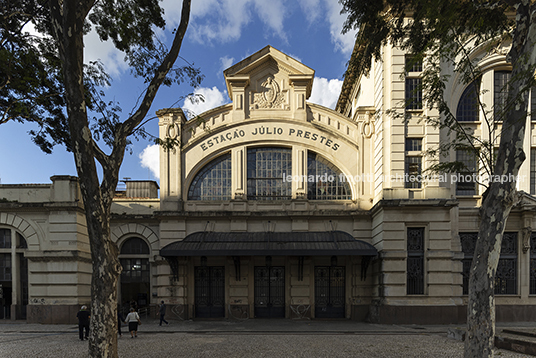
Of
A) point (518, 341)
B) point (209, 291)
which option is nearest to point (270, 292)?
point (209, 291)

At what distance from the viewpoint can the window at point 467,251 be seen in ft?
65.7

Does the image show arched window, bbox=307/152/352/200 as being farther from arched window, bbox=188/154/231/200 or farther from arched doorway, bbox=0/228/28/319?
arched doorway, bbox=0/228/28/319

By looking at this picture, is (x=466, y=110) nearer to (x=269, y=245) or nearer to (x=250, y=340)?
(x=269, y=245)

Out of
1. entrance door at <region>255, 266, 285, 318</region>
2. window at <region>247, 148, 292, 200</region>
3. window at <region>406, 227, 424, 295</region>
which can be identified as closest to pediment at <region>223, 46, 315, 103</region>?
window at <region>247, 148, 292, 200</region>

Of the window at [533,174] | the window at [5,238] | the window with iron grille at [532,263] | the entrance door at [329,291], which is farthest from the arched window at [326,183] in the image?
the window at [5,238]

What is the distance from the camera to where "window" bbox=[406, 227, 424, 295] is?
19.3m

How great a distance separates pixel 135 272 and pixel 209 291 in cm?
500

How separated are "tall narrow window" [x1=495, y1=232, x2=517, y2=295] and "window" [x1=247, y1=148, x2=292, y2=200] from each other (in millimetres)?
12723

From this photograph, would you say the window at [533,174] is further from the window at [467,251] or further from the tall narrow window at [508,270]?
the window at [467,251]

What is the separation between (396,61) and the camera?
19875 mm

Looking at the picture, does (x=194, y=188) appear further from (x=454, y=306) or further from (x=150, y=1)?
(x=454, y=306)

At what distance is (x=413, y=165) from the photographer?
779 inches

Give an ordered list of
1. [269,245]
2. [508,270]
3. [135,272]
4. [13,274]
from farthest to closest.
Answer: [135,272], [13,274], [508,270], [269,245]

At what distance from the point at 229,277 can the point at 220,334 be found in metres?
5.33
